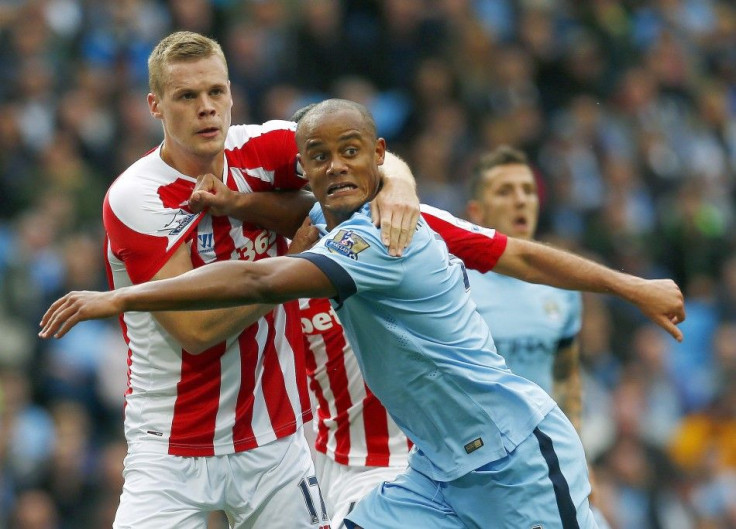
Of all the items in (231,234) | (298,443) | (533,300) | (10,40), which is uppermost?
(10,40)

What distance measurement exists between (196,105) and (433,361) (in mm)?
1439

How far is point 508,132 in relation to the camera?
13055 mm

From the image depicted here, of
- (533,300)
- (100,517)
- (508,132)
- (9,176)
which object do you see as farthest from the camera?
(508,132)

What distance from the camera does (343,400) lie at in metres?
6.15

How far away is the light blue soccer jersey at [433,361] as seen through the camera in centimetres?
466

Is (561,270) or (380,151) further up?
(380,151)

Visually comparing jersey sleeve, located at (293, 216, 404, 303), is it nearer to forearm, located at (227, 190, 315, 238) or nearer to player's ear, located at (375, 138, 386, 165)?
player's ear, located at (375, 138, 386, 165)

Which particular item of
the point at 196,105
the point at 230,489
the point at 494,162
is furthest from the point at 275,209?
the point at 494,162

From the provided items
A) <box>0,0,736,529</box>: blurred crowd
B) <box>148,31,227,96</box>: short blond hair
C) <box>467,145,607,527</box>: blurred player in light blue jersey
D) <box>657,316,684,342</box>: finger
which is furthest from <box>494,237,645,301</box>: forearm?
<box>0,0,736,529</box>: blurred crowd

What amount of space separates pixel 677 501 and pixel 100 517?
15.4 ft

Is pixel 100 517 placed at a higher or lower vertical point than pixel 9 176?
lower

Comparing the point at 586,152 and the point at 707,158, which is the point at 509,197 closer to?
the point at 586,152

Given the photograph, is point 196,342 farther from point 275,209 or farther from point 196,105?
point 196,105

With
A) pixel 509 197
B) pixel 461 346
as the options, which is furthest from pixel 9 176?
pixel 461 346
